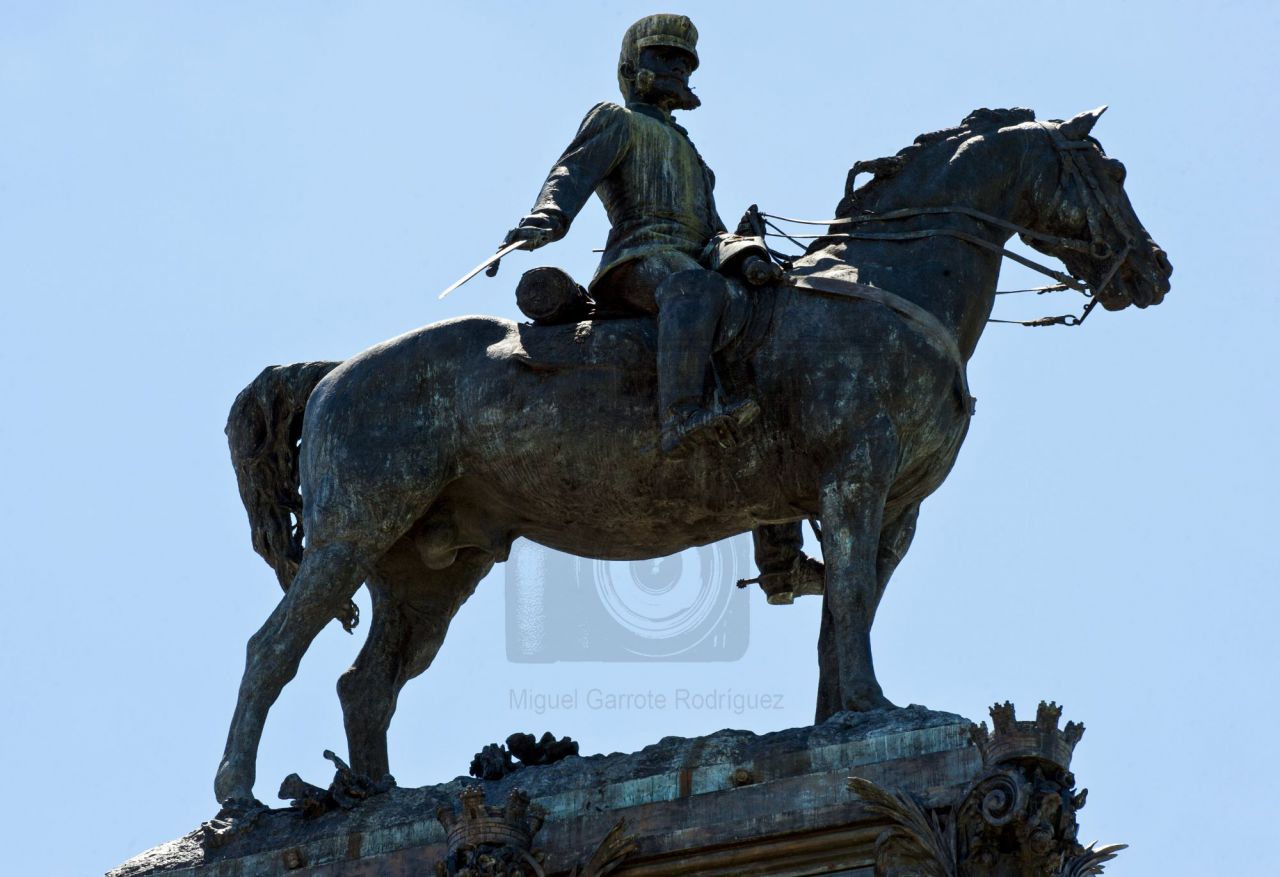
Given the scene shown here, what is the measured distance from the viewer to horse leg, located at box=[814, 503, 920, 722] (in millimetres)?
21281

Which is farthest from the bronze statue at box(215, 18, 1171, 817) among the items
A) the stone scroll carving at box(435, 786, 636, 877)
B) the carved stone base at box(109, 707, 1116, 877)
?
the stone scroll carving at box(435, 786, 636, 877)

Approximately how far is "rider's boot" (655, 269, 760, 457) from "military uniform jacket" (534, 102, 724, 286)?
993 mm

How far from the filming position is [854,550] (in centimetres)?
2078

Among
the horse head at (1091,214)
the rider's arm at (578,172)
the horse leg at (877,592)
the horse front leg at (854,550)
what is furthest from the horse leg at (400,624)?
the horse head at (1091,214)

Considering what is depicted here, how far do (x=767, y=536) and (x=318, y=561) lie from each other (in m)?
2.78

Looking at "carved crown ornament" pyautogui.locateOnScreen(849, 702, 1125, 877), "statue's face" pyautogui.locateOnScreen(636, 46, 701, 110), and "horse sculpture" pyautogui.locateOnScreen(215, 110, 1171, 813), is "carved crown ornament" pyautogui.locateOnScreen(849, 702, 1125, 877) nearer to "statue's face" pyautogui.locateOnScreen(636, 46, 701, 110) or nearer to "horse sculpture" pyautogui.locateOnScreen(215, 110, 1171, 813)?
"horse sculpture" pyautogui.locateOnScreen(215, 110, 1171, 813)

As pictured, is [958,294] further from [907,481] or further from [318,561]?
[318,561]

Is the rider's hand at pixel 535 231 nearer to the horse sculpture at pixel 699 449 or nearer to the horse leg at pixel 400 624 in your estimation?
the horse sculpture at pixel 699 449

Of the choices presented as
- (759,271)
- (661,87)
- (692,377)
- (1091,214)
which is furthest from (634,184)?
(1091,214)

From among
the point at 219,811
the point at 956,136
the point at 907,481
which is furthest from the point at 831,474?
the point at 219,811

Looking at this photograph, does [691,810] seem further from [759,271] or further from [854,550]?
[759,271]

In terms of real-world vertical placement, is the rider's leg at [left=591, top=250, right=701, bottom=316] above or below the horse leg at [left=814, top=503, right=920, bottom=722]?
above

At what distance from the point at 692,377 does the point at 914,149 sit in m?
2.28

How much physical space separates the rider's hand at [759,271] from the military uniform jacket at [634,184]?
766 millimetres
